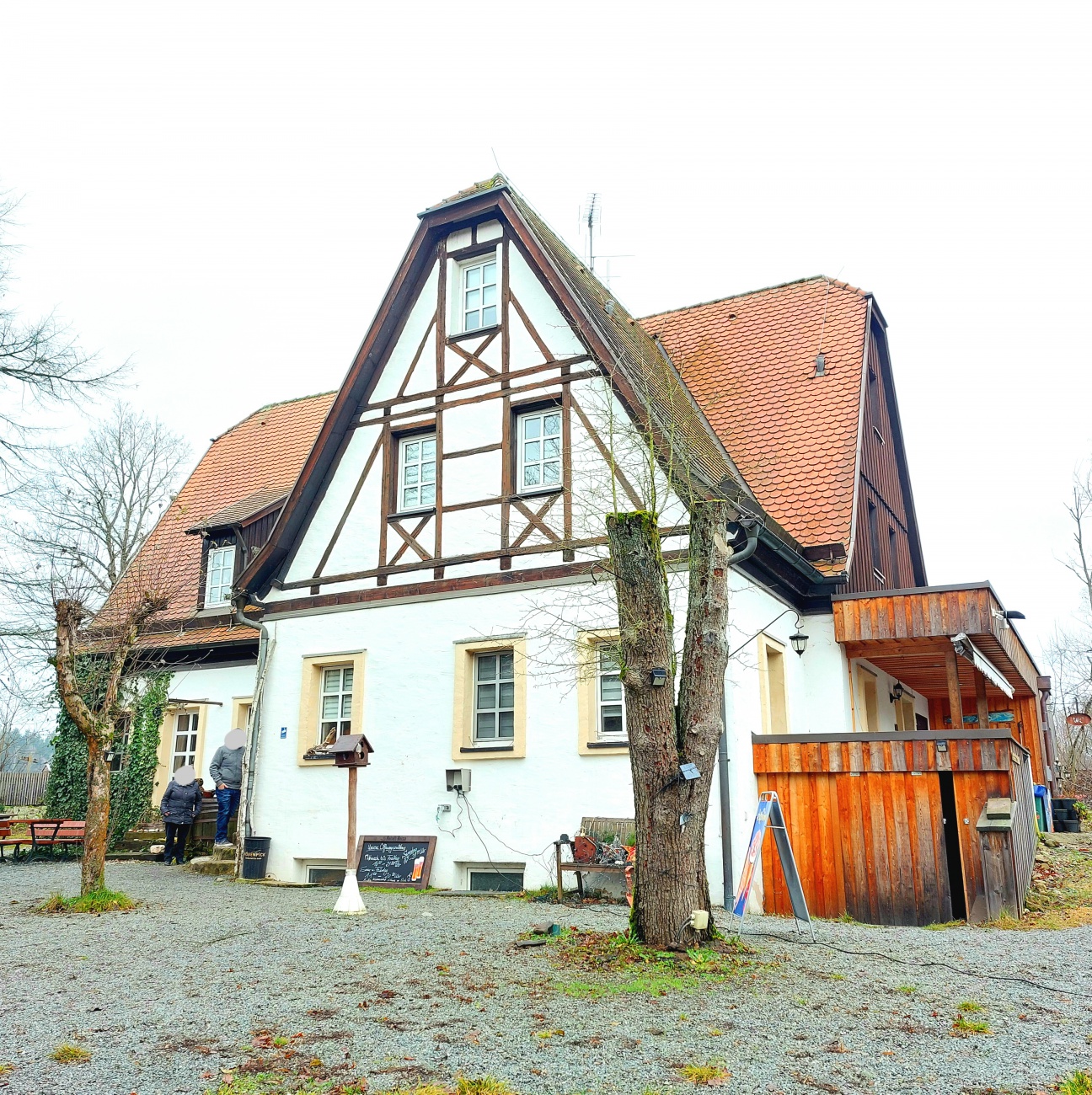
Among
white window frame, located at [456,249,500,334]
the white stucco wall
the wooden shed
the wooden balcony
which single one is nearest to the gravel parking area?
the wooden balcony

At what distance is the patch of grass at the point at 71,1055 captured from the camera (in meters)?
5.18

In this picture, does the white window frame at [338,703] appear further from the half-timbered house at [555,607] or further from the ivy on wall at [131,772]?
the ivy on wall at [131,772]

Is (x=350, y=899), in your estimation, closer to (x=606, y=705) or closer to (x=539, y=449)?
(x=606, y=705)

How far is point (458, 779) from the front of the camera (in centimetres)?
1286

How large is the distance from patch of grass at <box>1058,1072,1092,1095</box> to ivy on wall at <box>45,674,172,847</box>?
1608 cm

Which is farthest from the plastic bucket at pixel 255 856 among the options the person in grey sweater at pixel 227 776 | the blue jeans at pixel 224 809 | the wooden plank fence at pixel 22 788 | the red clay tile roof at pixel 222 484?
the wooden plank fence at pixel 22 788

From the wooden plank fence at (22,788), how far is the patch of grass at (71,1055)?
103ft

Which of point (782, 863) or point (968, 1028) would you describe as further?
point (782, 863)

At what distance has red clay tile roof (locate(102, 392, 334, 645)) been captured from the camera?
65.0ft

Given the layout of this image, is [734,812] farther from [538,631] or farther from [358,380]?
[358,380]

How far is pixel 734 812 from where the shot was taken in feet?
38.3

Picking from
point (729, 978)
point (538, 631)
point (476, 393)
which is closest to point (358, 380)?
point (476, 393)

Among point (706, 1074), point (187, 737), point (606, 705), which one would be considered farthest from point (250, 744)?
point (706, 1074)

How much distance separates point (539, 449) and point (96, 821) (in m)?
6.72
